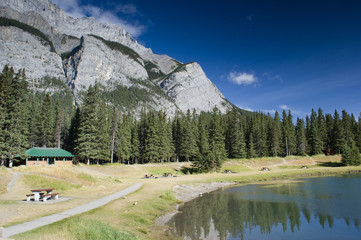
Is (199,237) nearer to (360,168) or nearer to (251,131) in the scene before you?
(360,168)

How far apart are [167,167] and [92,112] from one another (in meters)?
25.4

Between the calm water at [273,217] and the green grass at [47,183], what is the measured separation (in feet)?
50.0

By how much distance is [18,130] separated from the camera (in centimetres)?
4353

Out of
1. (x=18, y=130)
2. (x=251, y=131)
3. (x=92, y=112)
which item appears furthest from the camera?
(x=251, y=131)

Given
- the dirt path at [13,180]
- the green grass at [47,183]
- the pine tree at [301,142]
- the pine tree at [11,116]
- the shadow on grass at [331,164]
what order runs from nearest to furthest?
the dirt path at [13,180], the green grass at [47,183], the pine tree at [11,116], the shadow on grass at [331,164], the pine tree at [301,142]

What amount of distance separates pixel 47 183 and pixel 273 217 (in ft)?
88.1

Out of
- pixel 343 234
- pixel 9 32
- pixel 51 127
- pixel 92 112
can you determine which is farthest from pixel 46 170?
pixel 9 32

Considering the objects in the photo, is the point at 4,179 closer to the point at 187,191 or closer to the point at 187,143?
the point at 187,191

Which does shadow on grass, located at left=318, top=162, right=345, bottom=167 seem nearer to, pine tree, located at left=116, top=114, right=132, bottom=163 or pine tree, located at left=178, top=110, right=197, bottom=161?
pine tree, located at left=178, top=110, right=197, bottom=161

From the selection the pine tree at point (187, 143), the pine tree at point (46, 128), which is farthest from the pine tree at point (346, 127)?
the pine tree at point (46, 128)

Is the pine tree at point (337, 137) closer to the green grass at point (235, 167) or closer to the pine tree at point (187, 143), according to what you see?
the green grass at point (235, 167)

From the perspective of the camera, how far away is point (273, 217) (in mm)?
21203

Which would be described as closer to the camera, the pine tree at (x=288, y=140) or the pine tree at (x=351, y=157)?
the pine tree at (x=351, y=157)

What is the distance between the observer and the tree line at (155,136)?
181ft
